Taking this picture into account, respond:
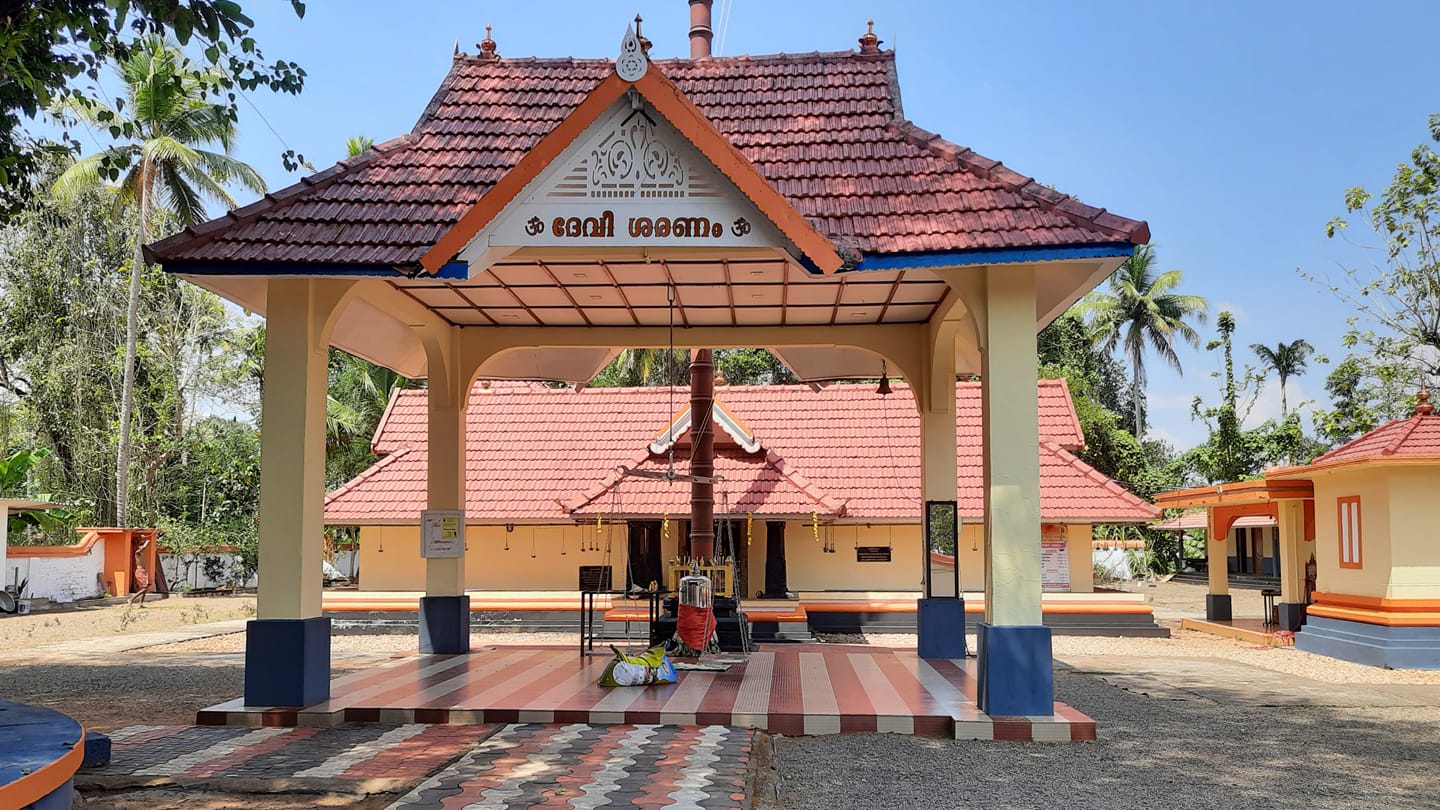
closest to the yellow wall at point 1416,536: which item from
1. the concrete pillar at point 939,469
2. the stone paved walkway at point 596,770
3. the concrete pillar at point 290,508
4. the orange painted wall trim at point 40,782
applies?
the concrete pillar at point 939,469

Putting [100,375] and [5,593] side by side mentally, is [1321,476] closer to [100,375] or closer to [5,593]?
[5,593]

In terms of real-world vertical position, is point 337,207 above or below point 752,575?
above

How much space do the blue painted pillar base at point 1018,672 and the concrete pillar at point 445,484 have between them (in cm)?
688

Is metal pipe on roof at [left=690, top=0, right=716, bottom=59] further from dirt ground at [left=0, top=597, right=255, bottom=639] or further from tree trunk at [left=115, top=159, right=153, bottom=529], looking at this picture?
tree trunk at [left=115, top=159, right=153, bottom=529]

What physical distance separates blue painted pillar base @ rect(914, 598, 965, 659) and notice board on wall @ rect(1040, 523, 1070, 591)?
315 inches

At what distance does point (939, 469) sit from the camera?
13086 mm

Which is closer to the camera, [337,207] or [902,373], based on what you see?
[337,207]

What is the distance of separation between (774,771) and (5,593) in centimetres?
2278

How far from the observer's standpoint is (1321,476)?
16.9 m

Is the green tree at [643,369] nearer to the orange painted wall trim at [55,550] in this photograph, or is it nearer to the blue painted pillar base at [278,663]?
the orange painted wall trim at [55,550]

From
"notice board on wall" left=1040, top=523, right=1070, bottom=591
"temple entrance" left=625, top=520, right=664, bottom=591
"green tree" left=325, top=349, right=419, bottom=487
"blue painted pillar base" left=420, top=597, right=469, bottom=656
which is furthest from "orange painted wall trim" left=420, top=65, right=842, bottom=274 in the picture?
"green tree" left=325, top=349, right=419, bottom=487

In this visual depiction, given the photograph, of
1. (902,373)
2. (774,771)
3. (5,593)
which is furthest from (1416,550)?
(5,593)

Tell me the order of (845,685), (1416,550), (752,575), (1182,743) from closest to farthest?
(1182,743) < (845,685) < (1416,550) < (752,575)

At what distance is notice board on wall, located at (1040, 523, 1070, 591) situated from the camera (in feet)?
66.0
